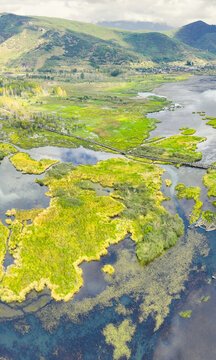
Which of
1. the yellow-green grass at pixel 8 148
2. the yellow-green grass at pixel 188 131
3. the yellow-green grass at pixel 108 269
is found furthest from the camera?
the yellow-green grass at pixel 188 131

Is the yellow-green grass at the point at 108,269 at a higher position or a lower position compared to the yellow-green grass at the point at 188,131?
lower

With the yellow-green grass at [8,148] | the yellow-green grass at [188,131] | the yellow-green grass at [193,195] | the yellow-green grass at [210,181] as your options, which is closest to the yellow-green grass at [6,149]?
the yellow-green grass at [8,148]

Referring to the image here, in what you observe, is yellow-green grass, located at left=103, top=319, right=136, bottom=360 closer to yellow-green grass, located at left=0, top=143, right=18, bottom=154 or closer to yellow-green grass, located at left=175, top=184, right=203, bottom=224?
yellow-green grass, located at left=175, top=184, right=203, bottom=224

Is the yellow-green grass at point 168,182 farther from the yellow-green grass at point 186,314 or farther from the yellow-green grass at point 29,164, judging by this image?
the yellow-green grass at point 29,164

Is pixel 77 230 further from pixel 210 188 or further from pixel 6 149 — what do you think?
pixel 6 149

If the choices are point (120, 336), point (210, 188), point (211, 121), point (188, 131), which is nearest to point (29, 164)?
point (210, 188)
